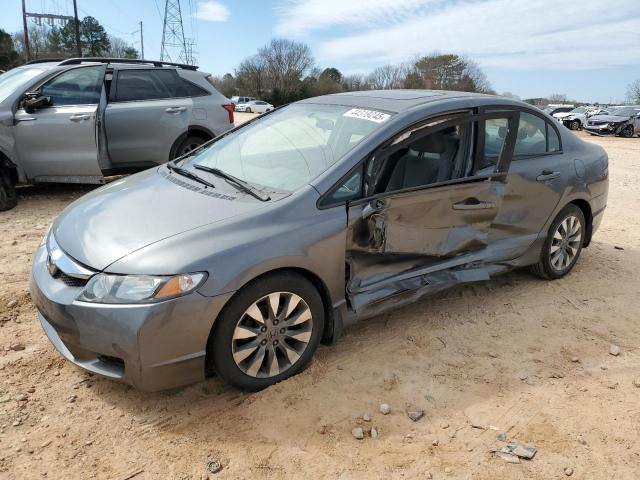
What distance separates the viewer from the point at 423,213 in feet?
10.8

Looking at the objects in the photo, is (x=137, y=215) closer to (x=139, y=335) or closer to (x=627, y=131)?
(x=139, y=335)

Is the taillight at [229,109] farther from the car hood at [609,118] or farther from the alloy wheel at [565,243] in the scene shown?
the car hood at [609,118]

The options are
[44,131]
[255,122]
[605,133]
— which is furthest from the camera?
[605,133]

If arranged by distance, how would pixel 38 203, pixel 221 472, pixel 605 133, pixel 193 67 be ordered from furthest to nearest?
1. pixel 605 133
2. pixel 193 67
3. pixel 38 203
4. pixel 221 472

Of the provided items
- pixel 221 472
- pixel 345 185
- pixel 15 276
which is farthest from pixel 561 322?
pixel 15 276

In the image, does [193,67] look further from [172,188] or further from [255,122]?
[172,188]

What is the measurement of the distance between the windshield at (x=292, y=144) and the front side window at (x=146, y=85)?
3537 millimetres

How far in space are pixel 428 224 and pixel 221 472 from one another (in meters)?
1.95

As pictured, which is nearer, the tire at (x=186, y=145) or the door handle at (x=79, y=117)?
the door handle at (x=79, y=117)

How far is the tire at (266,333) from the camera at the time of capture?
2.57 metres

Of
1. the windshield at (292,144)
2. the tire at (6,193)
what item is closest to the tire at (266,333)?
the windshield at (292,144)

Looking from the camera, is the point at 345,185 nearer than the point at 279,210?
No

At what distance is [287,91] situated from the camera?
6138cm

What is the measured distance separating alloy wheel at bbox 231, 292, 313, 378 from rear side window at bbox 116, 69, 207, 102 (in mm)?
5175
